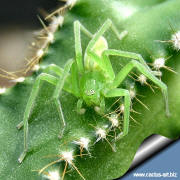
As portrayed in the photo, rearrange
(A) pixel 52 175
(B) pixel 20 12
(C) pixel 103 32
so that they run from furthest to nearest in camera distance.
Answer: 1. (B) pixel 20 12
2. (C) pixel 103 32
3. (A) pixel 52 175

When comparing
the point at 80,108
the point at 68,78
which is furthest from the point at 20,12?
the point at 80,108

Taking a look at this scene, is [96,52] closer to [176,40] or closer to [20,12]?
[176,40]

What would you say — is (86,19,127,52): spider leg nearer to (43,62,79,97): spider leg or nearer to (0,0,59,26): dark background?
(43,62,79,97): spider leg

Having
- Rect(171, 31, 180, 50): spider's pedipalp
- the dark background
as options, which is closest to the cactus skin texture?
Rect(171, 31, 180, 50): spider's pedipalp

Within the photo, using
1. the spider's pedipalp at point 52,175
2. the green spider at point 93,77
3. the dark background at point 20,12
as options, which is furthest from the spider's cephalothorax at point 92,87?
the dark background at point 20,12

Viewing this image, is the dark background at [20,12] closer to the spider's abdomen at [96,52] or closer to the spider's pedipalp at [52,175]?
the spider's abdomen at [96,52]

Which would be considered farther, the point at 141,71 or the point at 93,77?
the point at 93,77

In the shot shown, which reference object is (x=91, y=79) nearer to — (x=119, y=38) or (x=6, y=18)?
(x=119, y=38)

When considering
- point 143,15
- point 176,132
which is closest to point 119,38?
point 143,15
